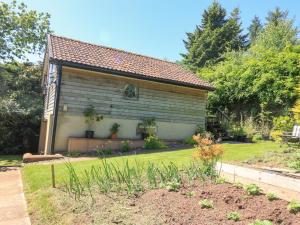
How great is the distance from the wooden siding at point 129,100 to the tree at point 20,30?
546 inches

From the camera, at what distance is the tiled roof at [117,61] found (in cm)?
1291

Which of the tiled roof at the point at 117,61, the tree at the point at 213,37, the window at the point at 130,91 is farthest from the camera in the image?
the tree at the point at 213,37

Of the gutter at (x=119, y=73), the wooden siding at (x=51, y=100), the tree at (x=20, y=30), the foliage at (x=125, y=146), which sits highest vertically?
the tree at (x=20, y=30)

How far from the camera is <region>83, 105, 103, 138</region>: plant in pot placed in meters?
12.7

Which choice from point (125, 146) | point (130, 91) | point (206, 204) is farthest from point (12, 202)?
point (130, 91)

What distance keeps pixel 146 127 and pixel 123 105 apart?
5.19 ft

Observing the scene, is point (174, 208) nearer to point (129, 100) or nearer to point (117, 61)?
point (129, 100)

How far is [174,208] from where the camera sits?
4070 millimetres

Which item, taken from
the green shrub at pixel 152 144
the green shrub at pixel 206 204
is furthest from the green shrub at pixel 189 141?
the green shrub at pixel 206 204

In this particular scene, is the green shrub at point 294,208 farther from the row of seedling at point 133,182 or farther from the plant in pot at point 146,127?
the plant in pot at point 146,127

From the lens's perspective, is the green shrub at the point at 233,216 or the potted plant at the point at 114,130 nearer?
the green shrub at the point at 233,216

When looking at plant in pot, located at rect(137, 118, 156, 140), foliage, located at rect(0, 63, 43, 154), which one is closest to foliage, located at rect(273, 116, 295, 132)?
plant in pot, located at rect(137, 118, 156, 140)

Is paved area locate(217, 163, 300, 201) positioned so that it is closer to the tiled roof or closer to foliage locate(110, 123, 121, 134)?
foliage locate(110, 123, 121, 134)

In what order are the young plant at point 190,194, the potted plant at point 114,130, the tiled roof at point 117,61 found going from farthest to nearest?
the potted plant at point 114,130 → the tiled roof at point 117,61 → the young plant at point 190,194
